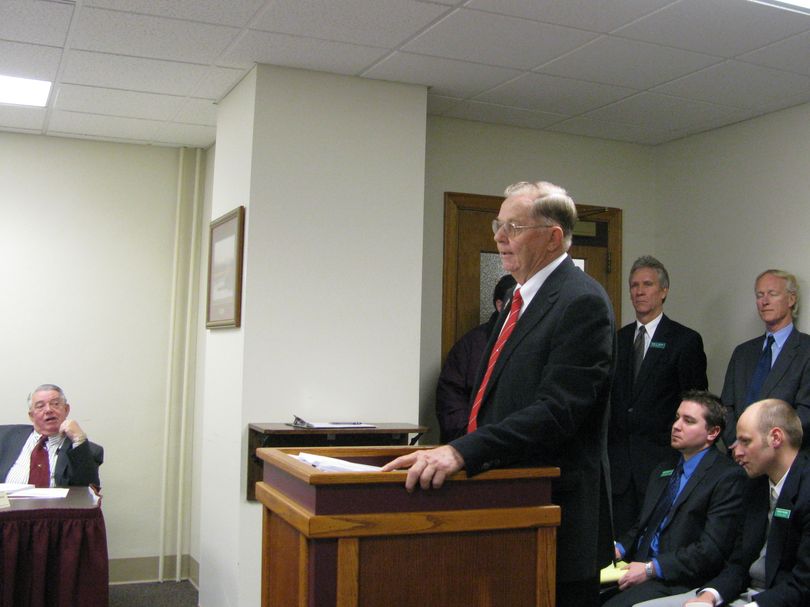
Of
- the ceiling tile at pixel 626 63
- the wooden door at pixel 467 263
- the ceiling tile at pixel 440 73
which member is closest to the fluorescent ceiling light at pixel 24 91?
the ceiling tile at pixel 440 73

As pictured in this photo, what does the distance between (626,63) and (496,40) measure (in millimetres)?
647

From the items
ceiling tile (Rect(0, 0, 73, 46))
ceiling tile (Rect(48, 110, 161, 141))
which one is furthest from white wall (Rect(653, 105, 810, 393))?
ceiling tile (Rect(0, 0, 73, 46))

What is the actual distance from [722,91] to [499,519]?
3.27 metres

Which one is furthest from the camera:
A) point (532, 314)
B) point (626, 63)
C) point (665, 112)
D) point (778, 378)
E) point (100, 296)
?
point (100, 296)

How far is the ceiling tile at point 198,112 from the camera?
453 centimetres

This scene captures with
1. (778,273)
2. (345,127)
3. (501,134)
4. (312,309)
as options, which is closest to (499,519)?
(312,309)

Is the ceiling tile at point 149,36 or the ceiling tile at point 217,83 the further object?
the ceiling tile at point 217,83

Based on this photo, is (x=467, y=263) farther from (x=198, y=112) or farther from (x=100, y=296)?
(x=100, y=296)

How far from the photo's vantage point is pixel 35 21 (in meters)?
3.43

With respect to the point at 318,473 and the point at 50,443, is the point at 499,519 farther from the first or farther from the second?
the point at 50,443

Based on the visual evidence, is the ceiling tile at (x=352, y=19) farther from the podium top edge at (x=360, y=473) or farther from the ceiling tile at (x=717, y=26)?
the podium top edge at (x=360, y=473)

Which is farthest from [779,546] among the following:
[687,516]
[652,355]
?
[652,355]

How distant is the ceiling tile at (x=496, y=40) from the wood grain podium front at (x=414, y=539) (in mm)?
2225

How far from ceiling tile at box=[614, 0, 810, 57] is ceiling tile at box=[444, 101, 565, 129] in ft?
3.80
